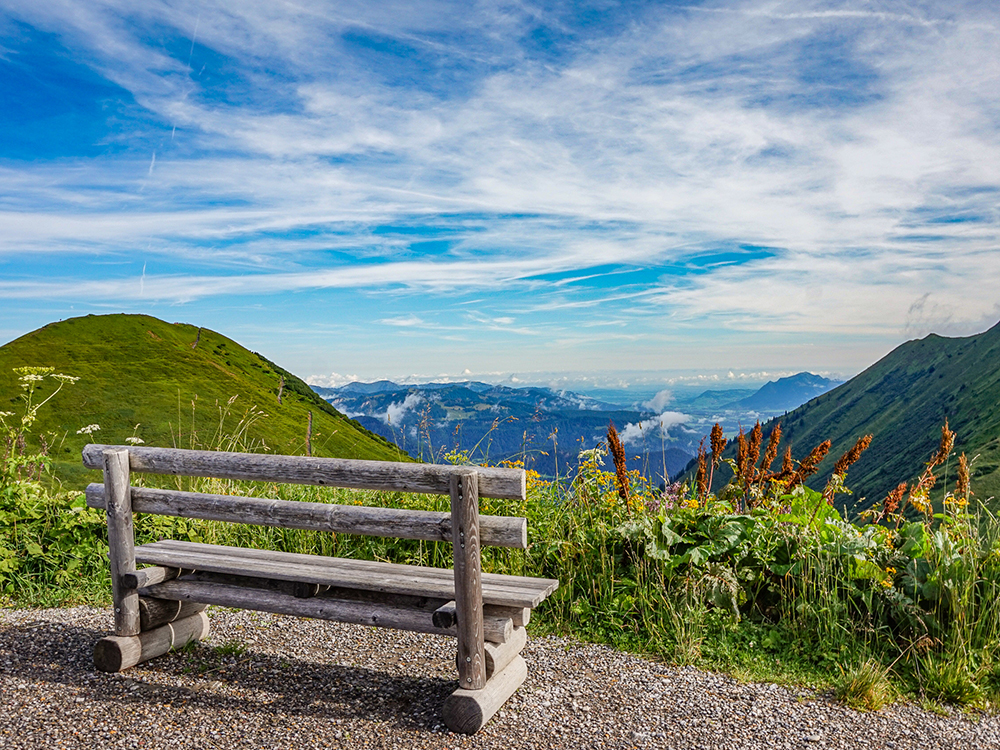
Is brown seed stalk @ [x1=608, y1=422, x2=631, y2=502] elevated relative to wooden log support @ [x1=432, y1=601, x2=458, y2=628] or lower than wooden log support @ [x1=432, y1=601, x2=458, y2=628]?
elevated

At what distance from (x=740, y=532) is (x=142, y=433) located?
5768cm

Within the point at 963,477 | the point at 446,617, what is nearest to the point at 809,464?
the point at 963,477

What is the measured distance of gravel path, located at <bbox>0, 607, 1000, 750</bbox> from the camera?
14.9 ft

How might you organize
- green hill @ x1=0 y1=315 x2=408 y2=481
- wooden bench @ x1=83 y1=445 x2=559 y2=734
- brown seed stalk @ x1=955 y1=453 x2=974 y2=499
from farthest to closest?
green hill @ x1=0 y1=315 x2=408 y2=481 → brown seed stalk @ x1=955 y1=453 x2=974 y2=499 → wooden bench @ x1=83 y1=445 x2=559 y2=734

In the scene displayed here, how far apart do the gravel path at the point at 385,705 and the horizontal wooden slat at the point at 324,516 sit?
1181 millimetres

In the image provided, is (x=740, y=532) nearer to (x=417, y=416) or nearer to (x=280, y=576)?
(x=280, y=576)

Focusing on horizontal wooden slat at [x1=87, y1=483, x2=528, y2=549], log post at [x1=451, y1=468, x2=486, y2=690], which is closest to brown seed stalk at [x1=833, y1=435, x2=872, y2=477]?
horizontal wooden slat at [x1=87, y1=483, x2=528, y2=549]

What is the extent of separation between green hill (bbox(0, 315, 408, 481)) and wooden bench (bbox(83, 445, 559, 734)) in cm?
3607

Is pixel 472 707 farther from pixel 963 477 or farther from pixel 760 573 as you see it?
pixel 963 477

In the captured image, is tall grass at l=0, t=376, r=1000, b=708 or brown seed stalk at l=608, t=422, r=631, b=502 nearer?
tall grass at l=0, t=376, r=1000, b=708

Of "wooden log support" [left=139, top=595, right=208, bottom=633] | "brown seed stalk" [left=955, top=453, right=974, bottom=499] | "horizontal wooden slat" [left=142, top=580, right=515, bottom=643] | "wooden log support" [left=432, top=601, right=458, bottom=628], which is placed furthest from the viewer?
"brown seed stalk" [left=955, top=453, right=974, bottom=499]

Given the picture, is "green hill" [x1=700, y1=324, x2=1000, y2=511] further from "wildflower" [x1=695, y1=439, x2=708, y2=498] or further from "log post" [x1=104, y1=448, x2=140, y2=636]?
"log post" [x1=104, y1=448, x2=140, y2=636]

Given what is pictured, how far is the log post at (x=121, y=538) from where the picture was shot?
5562mm

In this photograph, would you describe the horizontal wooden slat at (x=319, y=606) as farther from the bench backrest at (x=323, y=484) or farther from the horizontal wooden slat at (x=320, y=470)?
the horizontal wooden slat at (x=320, y=470)
